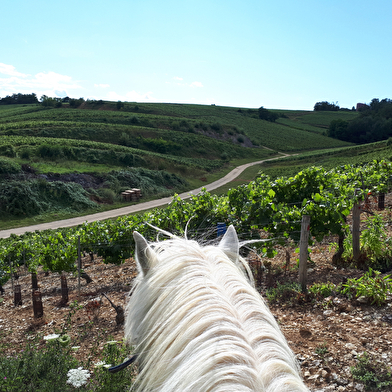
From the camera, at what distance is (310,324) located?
429cm

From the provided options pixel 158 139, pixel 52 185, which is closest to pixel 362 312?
pixel 52 185

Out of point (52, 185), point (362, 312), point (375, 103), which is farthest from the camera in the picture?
point (375, 103)

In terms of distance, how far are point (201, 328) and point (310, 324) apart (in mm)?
3383

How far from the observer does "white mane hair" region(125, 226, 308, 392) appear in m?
1.23

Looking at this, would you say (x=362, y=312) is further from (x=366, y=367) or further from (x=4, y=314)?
(x=4, y=314)

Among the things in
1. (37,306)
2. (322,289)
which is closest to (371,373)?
(322,289)

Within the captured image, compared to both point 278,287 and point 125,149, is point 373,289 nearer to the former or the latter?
point 278,287

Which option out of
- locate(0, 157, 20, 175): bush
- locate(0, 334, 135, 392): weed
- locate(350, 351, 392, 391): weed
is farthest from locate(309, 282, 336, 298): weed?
locate(0, 157, 20, 175): bush

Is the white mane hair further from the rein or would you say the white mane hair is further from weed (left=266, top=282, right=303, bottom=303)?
weed (left=266, top=282, right=303, bottom=303)

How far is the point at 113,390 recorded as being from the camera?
2.64 meters

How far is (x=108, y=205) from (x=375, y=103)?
88733 millimetres

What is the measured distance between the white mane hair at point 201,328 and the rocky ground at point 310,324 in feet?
6.92

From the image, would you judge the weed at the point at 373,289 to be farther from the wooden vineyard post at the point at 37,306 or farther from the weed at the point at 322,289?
the wooden vineyard post at the point at 37,306

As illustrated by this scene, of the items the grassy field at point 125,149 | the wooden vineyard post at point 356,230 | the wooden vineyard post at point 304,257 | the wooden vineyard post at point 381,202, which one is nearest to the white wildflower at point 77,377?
the wooden vineyard post at point 304,257
